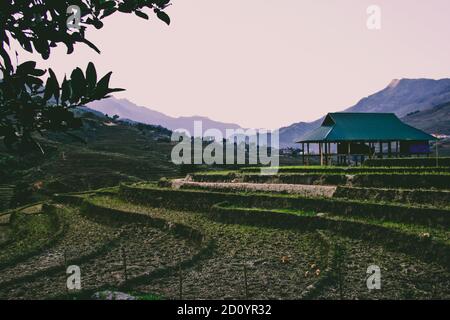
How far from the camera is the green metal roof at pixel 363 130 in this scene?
3091 centimetres

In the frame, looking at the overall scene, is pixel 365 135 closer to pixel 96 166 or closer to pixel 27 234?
pixel 27 234

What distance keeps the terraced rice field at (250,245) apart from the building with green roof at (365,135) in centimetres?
757

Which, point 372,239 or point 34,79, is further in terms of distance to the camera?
point 372,239

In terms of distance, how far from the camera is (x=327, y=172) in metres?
25.0

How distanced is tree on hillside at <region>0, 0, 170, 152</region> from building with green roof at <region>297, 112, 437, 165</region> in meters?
28.4

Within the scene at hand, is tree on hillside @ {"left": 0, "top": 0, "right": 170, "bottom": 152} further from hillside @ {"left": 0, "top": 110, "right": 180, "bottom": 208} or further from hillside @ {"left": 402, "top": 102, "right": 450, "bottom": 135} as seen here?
hillside @ {"left": 402, "top": 102, "right": 450, "bottom": 135}

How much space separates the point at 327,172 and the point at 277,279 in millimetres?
13405

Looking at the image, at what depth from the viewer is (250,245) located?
669 inches

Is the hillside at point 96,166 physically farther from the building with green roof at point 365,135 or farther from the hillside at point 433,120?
the hillside at point 433,120

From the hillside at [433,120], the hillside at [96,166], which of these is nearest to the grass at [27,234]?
the hillside at [96,166]

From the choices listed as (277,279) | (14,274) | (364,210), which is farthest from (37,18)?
(364,210)

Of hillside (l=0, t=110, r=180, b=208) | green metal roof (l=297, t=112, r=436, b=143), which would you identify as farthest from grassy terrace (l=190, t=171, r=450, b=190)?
hillside (l=0, t=110, r=180, b=208)
